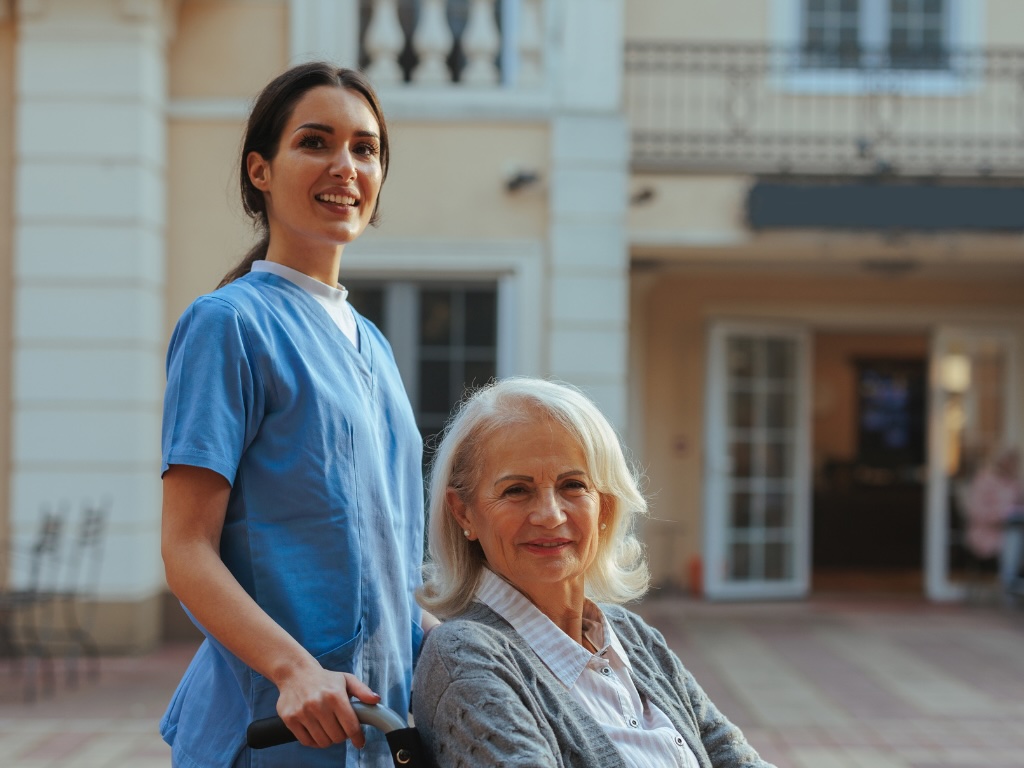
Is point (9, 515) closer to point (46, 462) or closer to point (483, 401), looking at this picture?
point (46, 462)

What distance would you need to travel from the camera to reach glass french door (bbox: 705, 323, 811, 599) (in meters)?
9.13

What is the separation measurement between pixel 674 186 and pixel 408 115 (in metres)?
1.72

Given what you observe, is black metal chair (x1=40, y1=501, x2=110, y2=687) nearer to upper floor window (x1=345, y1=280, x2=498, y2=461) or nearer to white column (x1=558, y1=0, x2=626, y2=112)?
upper floor window (x1=345, y1=280, x2=498, y2=461)

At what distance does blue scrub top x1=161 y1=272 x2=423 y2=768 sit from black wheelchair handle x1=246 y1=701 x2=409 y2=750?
0.07 metres

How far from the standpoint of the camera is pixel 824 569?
11469 mm

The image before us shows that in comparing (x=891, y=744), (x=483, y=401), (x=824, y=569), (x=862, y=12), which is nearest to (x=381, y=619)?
(x=483, y=401)

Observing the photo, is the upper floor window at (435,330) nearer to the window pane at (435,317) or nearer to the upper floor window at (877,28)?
the window pane at (435,317)

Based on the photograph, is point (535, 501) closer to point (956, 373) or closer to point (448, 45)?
point (448, 45)

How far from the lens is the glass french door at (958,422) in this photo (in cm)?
934

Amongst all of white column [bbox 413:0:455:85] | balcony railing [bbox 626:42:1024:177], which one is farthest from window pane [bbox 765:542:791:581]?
white column [bbox 413:0:455:85]

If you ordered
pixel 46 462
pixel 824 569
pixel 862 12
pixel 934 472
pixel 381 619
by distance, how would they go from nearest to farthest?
pixel 381 619
pixel 46 462
pixel 862 12
pixel 934 472
pixel 824 569

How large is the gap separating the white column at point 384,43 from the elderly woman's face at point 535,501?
5656 mm

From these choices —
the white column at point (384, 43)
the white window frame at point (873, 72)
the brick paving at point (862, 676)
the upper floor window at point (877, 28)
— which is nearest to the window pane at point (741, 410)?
the brick paving at point (862, 676)

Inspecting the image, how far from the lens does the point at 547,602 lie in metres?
1.82
